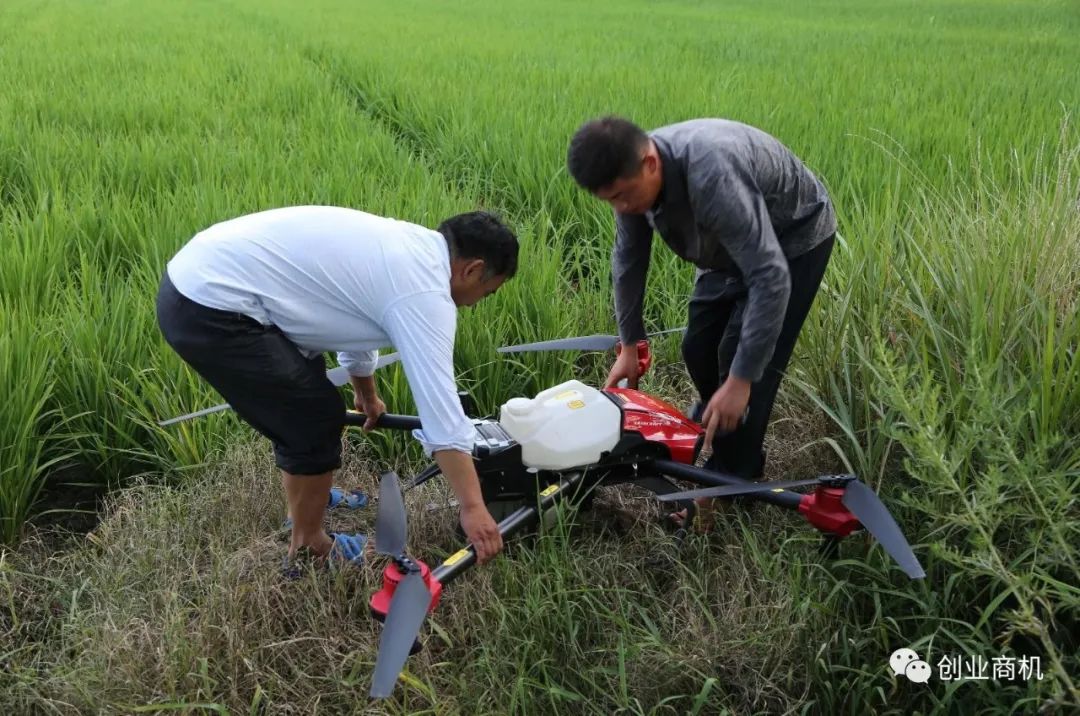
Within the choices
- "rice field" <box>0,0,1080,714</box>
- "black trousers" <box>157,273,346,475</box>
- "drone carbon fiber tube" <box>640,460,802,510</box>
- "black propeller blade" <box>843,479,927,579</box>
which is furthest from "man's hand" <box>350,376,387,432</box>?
"black propeller blade" <box>843,479,927,579</box>

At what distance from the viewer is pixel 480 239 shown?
1.62 metres

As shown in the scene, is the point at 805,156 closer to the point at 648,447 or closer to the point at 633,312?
the point at 633,312

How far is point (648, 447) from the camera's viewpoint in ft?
6.28

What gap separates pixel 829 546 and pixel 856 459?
1.21 ft

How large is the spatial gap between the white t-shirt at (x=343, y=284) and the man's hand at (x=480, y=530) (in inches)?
4.5

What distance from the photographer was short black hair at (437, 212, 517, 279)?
163 centimetres

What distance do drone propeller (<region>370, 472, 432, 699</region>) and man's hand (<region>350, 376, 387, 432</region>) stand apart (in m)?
0.53

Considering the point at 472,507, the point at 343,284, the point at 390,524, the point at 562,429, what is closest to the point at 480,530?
the point at 472,507

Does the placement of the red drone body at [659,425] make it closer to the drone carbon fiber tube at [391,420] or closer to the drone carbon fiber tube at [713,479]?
the drone carbon fiber tube at [713,479]

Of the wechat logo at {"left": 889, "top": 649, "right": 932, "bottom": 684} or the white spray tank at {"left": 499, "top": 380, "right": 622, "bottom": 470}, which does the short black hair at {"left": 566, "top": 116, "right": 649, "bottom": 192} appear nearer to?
the white spray tank at {"left": 499, "top": 380, "right": 622, "bottom": 470}

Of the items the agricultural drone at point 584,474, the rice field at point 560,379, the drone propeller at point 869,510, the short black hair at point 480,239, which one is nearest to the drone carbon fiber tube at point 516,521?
the agricultural drone at point 584,474

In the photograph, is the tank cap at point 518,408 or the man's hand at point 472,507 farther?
the tank cap at point 518,408

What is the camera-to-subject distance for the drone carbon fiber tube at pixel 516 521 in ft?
4.77

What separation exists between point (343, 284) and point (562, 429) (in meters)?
0.54
